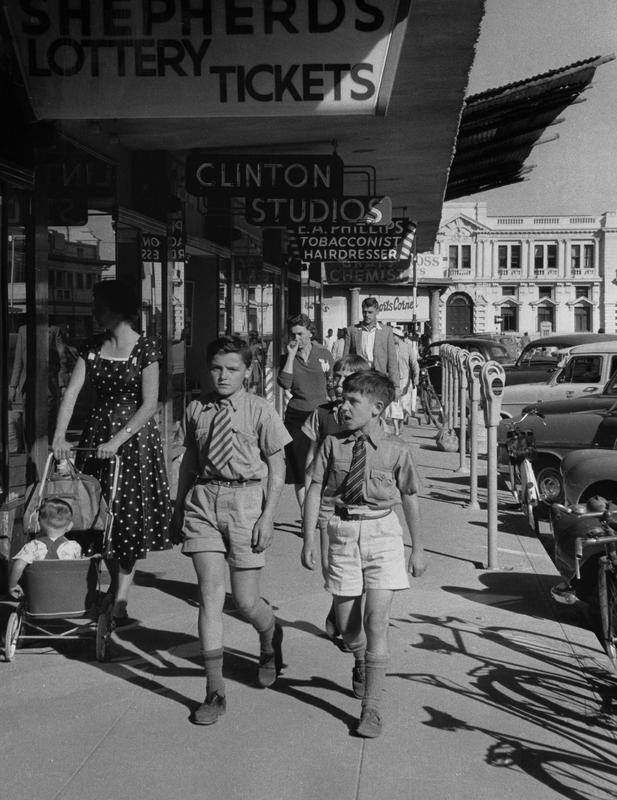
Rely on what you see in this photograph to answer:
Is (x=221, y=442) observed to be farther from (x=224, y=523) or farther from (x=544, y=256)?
(x=544, y=256)

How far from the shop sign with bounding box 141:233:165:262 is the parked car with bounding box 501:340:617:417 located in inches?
319

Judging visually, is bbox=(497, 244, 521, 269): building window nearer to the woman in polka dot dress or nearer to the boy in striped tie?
the woman in polka dot dress

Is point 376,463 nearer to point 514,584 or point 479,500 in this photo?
point 514,584

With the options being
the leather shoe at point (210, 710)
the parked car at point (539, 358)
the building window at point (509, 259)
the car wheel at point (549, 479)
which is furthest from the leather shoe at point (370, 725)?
the building window at point (509, 259)

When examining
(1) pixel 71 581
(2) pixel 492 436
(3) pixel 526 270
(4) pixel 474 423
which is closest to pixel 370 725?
(1) pixel 71 581

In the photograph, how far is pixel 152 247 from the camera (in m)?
10.7

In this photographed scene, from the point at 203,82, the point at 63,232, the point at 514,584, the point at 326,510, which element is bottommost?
the point at 514,584

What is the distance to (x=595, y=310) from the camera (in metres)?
104

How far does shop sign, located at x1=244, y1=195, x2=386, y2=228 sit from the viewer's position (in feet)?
37.6

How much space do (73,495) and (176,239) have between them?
5.93 metres

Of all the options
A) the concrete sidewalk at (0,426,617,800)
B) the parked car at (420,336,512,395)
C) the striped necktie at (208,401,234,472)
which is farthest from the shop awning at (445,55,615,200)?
the parked car at (420,336,512,395)

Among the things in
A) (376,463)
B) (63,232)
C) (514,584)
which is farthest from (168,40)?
(514,584)

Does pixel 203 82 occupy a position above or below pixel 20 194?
above

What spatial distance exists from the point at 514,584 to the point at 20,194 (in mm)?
4366
